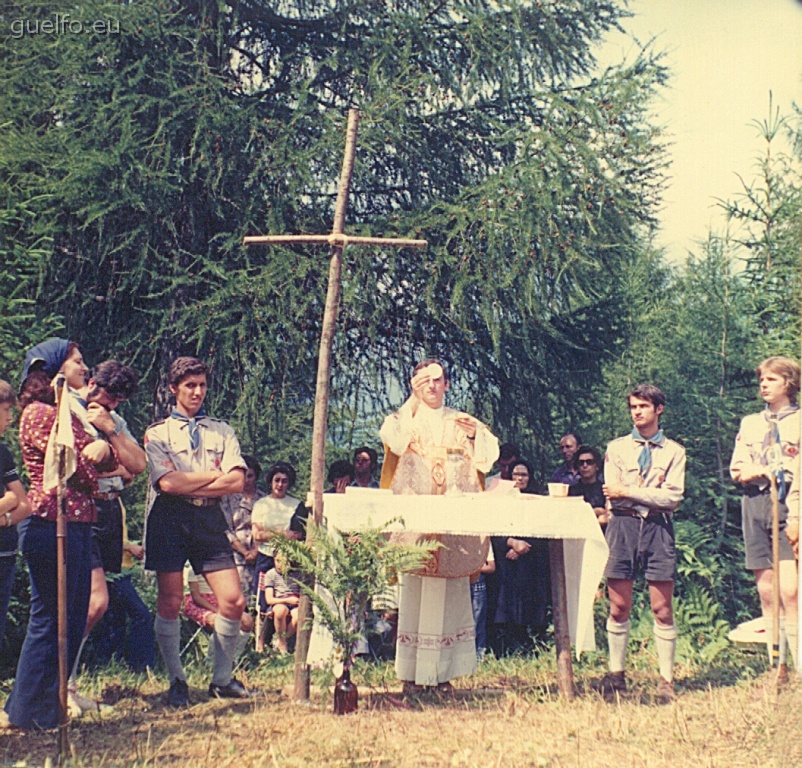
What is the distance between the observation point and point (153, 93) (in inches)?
374

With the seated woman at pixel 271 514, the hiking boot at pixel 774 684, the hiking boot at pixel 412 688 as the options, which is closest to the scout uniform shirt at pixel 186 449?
the hiking boot at pixel 412 688

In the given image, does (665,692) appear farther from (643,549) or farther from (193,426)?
(193,426)

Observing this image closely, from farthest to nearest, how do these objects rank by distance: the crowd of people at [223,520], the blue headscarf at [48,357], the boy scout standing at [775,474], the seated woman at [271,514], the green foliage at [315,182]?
the green foliage at [315,182], the seated woman at [271,514], the boy scout standing at [775,474], the blue headscarf at [48,357], the crowd of people at [223,520]

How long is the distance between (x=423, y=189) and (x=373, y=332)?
1489 mm

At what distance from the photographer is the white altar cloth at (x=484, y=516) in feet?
19.9

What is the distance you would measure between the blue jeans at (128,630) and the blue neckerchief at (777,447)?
12.9 ft

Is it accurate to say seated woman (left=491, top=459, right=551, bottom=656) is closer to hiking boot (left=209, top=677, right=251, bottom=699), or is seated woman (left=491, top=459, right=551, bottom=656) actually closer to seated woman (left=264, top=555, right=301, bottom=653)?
seated woman (left=264, top=555, right=301, bottom=653)

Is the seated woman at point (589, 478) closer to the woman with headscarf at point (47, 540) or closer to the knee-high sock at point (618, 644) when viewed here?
the knee-high sock at point (618, 644)

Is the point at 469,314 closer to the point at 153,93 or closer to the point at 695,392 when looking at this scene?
the point at 695,392

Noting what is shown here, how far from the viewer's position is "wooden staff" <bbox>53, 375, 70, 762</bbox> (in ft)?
15.3

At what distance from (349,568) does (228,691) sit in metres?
1.15

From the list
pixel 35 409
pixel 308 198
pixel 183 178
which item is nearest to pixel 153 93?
pixel 183 178

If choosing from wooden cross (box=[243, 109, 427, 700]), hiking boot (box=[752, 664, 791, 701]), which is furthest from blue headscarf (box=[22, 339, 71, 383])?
hiking boot (box=[752, 664, 791, 701])

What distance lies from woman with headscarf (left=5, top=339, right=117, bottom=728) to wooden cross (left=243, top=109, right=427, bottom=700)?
130 cm
